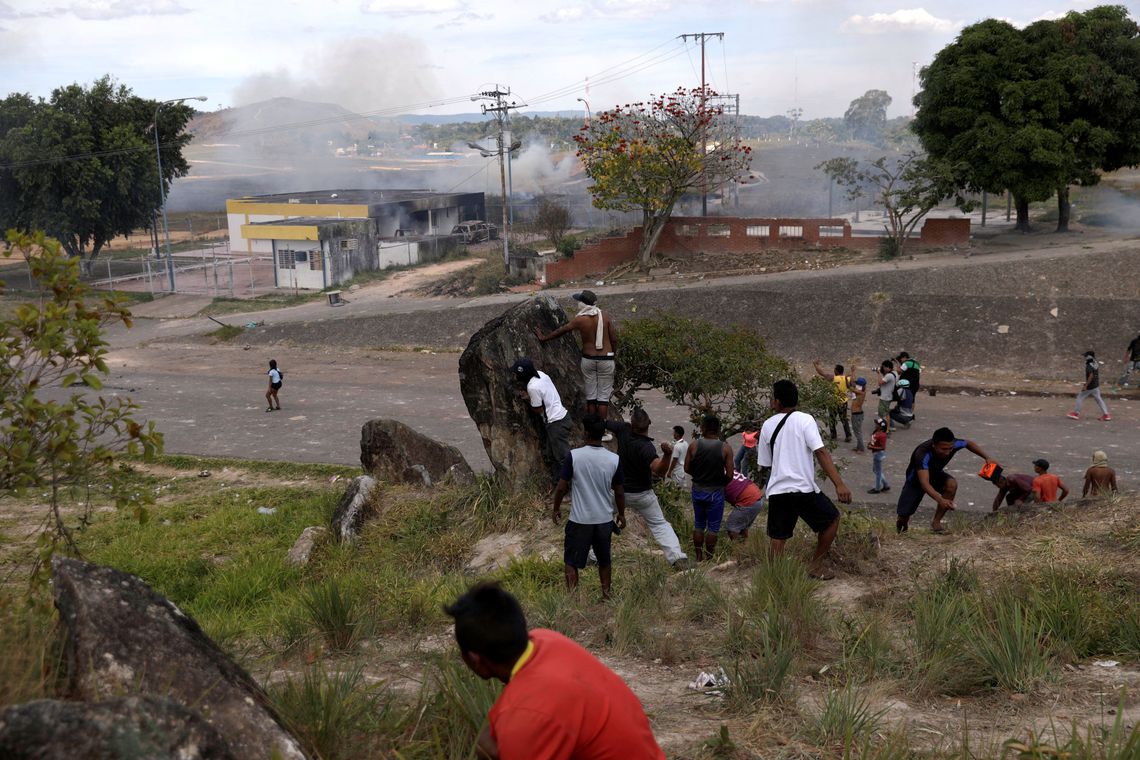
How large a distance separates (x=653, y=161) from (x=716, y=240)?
3398 millimetres

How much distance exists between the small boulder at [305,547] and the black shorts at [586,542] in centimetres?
332

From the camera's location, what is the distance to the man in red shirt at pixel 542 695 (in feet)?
9.37

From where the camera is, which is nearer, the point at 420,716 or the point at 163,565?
the point at 420,716

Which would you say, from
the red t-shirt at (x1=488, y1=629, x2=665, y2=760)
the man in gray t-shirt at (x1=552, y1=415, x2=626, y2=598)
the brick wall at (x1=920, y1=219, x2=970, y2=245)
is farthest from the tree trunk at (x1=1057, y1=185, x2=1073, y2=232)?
the red t-shirt at (x1=488, y1=629, x2=665, y2=760)

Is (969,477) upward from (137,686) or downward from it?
downward

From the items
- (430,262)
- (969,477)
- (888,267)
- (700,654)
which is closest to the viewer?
(700,654)

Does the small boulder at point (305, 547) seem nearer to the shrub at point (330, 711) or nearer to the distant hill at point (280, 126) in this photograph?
the shrub at point (330, 711)

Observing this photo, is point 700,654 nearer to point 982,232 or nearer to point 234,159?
point 982,232

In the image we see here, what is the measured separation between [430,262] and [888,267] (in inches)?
866

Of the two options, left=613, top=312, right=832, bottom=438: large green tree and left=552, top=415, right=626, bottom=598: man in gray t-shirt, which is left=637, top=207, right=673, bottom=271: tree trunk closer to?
left=613, top=312, right=832, bottom=438: large green tree

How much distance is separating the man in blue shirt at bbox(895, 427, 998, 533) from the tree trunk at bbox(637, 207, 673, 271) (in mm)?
21766

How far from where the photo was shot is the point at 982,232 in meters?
31.2

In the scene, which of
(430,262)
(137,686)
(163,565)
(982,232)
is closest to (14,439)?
(137,686)

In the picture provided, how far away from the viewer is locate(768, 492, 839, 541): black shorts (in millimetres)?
6945
